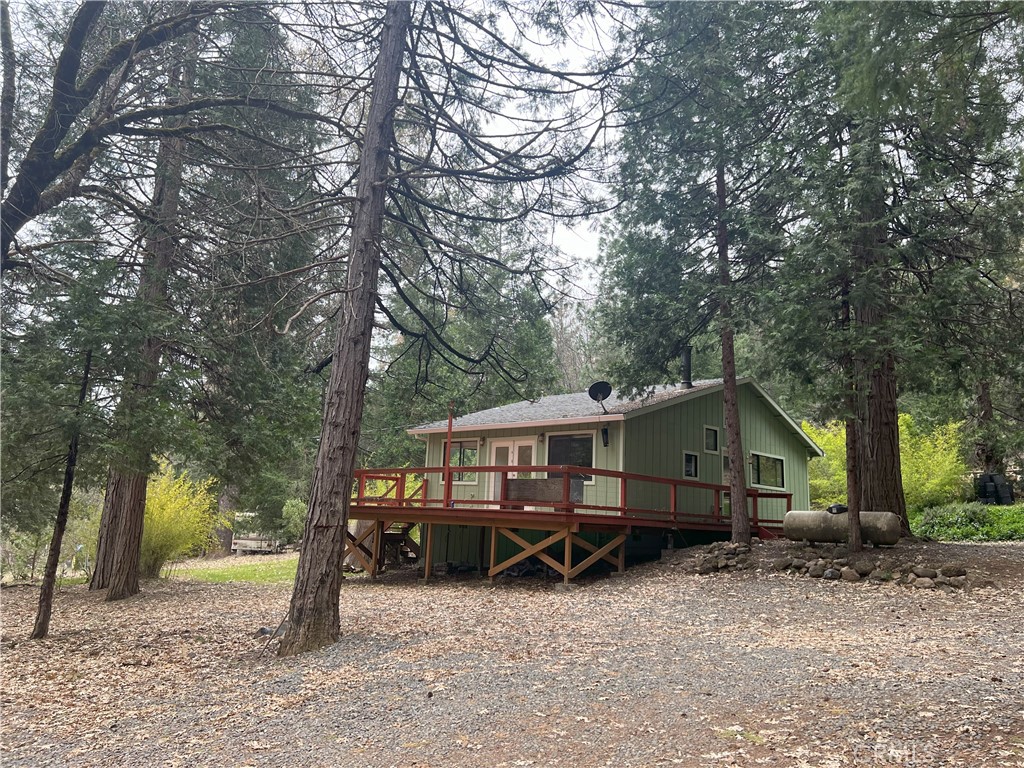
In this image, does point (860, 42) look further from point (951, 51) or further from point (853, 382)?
point (853, 382)

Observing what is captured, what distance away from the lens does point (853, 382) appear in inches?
395

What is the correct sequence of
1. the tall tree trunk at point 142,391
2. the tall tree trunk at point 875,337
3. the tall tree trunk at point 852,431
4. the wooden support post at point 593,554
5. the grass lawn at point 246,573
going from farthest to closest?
the grass lawn at point 246,573
the wooden support post at point 593,554
the tall tree trunk at point 852,431
the tall tree trunk at point 875,337
the tall tree trunk at point 142,391

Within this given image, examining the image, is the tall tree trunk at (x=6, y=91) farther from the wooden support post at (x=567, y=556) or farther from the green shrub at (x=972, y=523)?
the green shrub at (x=972, y=523)

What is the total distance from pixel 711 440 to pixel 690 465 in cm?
105

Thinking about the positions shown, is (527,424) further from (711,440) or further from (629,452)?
(711,440)

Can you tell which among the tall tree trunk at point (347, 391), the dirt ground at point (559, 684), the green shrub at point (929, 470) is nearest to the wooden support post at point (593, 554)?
the dirt ground at point (559, 684)

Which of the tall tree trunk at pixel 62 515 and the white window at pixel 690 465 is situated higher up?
the white window at pixel 690 465

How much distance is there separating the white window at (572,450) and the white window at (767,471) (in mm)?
5031

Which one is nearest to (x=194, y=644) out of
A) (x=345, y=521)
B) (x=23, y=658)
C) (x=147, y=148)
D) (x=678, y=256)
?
(x=23, y=658)

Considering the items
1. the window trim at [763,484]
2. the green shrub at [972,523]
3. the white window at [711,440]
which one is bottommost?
the green shrub at [972,523]

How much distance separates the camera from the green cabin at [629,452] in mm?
13500

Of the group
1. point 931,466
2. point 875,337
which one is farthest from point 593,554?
point 931,466

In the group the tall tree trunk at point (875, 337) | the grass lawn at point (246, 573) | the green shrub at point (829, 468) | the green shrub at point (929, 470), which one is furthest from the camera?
the green shrub at point (829, 468)

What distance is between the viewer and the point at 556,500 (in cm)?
1140
